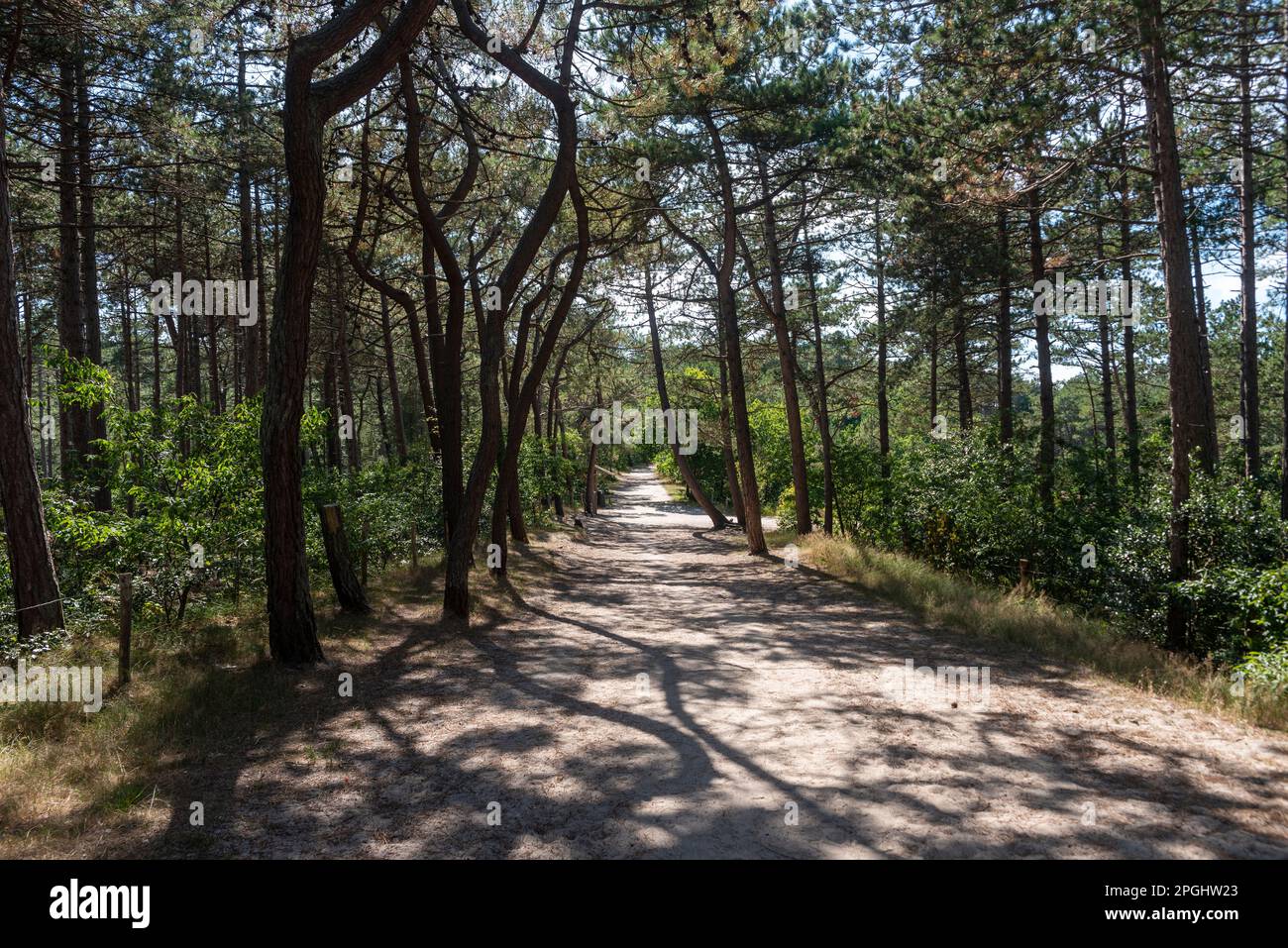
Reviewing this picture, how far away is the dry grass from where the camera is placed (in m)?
6.02

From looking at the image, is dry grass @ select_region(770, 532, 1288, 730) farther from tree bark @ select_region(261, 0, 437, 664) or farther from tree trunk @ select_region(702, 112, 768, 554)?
tree bark @ select_region(261, 0, 437, 664)

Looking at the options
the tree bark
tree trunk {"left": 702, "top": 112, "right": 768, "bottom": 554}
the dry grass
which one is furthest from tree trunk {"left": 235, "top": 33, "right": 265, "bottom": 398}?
the dry grass

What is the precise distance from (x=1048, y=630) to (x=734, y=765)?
539 centimetres

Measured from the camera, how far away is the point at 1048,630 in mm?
8734

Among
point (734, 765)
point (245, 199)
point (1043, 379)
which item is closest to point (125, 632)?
point (734, 765)

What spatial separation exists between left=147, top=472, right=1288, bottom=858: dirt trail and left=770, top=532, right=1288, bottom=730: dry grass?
0.97ft

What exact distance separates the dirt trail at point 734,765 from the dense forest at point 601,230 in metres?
1.65

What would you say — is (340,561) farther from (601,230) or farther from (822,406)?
(822,406)

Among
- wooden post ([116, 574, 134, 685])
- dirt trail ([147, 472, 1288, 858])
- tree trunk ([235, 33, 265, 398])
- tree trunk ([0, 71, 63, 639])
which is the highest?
tree trunk ([235, 33, 265, 398])

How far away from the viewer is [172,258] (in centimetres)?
2061

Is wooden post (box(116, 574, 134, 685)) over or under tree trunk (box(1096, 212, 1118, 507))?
under

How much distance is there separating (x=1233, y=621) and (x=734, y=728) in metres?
5.56

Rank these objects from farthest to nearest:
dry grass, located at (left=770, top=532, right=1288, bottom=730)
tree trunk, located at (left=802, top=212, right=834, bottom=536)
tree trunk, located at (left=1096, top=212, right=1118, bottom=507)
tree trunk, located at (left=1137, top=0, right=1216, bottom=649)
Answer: tree trunk, located at (left=802, top=212, right=834, bottom=536), tree trunk, located at (left=1096, top=212, right=1118, bottom=507), tree trunk, located at (left=1137, top=0, right=1216, bottom=649), dry grass, located at (left=770, top=532, right=1288, bottom=730)

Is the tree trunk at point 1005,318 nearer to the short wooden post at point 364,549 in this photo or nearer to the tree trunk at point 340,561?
the short wooden post at point 364,549
